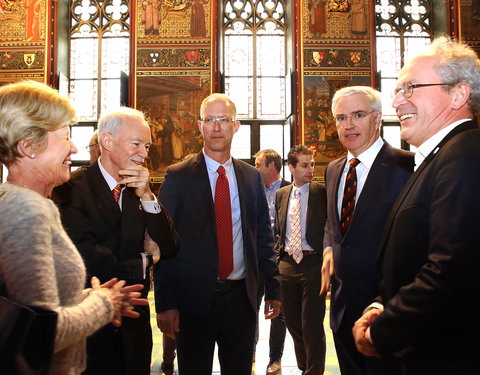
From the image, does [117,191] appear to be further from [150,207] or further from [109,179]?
[150,207]

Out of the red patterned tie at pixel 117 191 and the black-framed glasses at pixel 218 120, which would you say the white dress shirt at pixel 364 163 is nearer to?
the black-framed glasses at pixel 218 120

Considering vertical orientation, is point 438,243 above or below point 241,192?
below

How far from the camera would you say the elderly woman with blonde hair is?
125 centimetres

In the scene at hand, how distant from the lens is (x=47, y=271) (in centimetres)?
128

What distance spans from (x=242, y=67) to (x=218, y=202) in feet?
33.3

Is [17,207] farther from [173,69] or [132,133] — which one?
[173,69]

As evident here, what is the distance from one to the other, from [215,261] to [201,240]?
0.47 feet

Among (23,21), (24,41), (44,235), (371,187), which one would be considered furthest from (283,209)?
(23,21)

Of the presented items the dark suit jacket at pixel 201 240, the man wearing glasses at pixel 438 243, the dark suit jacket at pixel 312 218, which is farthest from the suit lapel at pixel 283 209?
the man wearing glasses at pixel 438 243

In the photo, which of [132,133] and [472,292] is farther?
[132,133]

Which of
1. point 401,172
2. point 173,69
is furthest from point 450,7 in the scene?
point 401,172

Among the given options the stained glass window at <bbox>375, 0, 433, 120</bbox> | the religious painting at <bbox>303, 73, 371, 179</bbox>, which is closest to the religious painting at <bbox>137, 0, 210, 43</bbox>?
the religious painting at <bbox>303, 73, 371, 179</bbox>

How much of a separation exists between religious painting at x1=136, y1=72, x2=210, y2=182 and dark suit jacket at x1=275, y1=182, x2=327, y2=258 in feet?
23.0

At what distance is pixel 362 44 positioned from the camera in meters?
11.5
